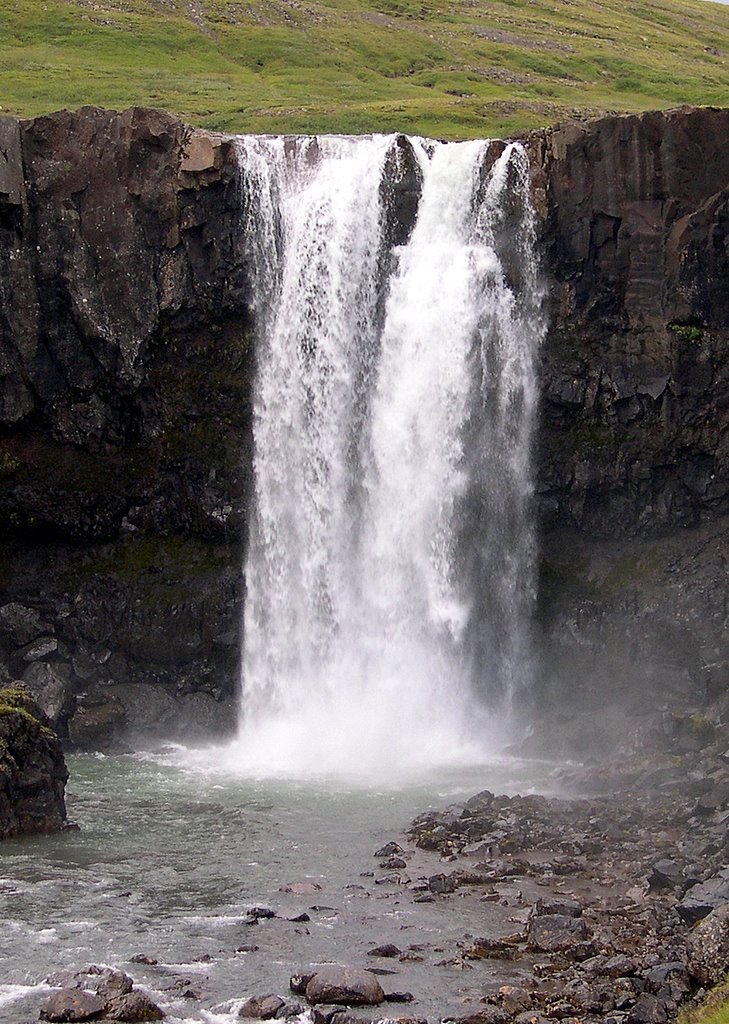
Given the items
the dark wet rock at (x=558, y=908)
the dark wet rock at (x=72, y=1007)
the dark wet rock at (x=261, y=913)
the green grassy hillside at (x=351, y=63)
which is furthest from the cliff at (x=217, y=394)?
the dark wet rock at (x=72, y=1007)

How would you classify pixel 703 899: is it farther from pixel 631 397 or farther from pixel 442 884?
pixel 631 397

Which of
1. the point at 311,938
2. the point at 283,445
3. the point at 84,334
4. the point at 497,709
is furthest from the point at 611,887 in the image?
the point at 84,334

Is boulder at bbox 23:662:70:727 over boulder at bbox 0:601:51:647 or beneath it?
beneath

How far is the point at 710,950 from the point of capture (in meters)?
24.8

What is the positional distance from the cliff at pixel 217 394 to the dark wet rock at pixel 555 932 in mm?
24430

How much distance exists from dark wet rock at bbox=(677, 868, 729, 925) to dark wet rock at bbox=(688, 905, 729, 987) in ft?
7.76

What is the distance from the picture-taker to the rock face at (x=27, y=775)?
38.0 meters

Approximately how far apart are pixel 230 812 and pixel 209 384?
68.0ft

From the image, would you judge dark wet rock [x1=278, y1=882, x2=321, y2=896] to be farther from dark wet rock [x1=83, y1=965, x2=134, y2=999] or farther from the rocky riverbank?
dark wet rock [x1=83, y1=965, x2=134, y2=999]

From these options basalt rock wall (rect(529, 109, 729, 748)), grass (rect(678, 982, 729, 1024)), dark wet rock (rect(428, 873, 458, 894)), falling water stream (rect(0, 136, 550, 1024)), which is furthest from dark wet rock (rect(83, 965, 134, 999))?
basalt rock wall (rect(529, 109, 729, 748))

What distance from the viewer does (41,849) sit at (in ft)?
119

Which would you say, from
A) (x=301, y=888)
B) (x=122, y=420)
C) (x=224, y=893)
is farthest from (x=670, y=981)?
(x=122, y=420)

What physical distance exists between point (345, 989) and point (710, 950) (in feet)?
22.1

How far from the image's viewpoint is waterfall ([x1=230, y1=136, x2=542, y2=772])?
5412 centimetres
